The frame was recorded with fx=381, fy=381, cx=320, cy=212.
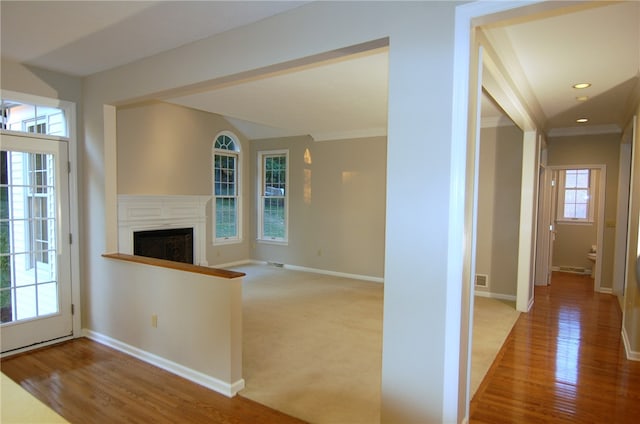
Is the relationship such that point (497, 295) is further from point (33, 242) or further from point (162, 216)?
point (33, 242)

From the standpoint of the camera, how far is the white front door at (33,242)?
3.38 meters

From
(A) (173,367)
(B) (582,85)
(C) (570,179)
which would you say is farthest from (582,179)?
(A) (173,367)

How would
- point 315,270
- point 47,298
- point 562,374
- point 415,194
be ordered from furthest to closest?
point 315,270 < point 47,298 < point 562,374 < point 415,194

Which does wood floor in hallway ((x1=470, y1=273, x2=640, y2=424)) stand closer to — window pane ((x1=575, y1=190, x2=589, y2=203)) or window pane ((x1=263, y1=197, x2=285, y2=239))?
window pane ((x1=575, y1=190, x2=589, y2=203))

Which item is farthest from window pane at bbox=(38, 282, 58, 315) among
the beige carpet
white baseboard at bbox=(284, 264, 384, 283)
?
white baseboard at bbox=(284, 264, 384, 283)

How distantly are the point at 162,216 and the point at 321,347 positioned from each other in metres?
3.71

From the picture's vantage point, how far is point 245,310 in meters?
4.80

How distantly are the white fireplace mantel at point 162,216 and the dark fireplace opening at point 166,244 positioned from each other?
80 mm

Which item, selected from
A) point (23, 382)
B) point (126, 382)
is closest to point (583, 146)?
point (126, 382)

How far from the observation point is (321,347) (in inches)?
145

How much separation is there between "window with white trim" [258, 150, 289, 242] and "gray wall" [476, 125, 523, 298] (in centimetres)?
364

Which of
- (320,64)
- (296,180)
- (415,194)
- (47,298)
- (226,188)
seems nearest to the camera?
(415,194)

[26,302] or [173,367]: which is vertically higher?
[26,302]

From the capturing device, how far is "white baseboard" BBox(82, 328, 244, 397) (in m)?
2.80
